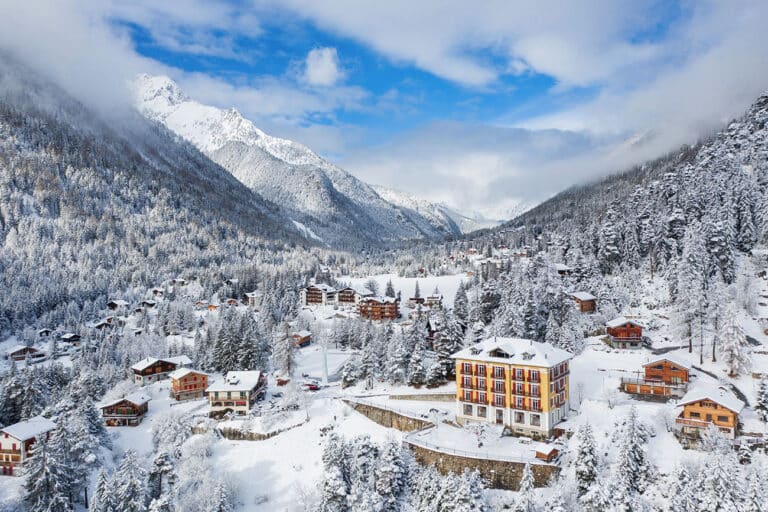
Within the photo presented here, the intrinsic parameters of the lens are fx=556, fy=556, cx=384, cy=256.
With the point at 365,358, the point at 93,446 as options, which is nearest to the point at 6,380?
the point at 93,446

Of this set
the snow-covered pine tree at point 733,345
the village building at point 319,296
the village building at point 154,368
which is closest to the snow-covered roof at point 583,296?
the snow-covered pine tree at point 733,345

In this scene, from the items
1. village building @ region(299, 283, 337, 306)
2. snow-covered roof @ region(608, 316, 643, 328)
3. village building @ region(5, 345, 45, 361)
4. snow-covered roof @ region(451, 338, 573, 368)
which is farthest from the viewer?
village building @ region(299, 283, 337, 306)

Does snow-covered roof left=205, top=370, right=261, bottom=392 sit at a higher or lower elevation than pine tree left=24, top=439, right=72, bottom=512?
higher

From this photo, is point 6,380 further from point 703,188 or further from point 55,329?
point 703,188

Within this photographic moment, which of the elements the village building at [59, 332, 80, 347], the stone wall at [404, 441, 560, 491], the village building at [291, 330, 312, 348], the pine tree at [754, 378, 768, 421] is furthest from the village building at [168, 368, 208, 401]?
the pine tree at [754, 378, 768, 421]

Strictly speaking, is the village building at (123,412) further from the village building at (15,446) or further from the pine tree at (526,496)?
the pine tree at (526,496)

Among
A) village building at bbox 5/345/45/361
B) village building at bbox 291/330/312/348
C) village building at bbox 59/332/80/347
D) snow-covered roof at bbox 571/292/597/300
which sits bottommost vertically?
village building at bbox 5/345/45/361

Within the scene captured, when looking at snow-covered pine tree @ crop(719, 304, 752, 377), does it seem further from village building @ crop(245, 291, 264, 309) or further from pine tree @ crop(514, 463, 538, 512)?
village building @ crop(245, 291, 264, 309)
